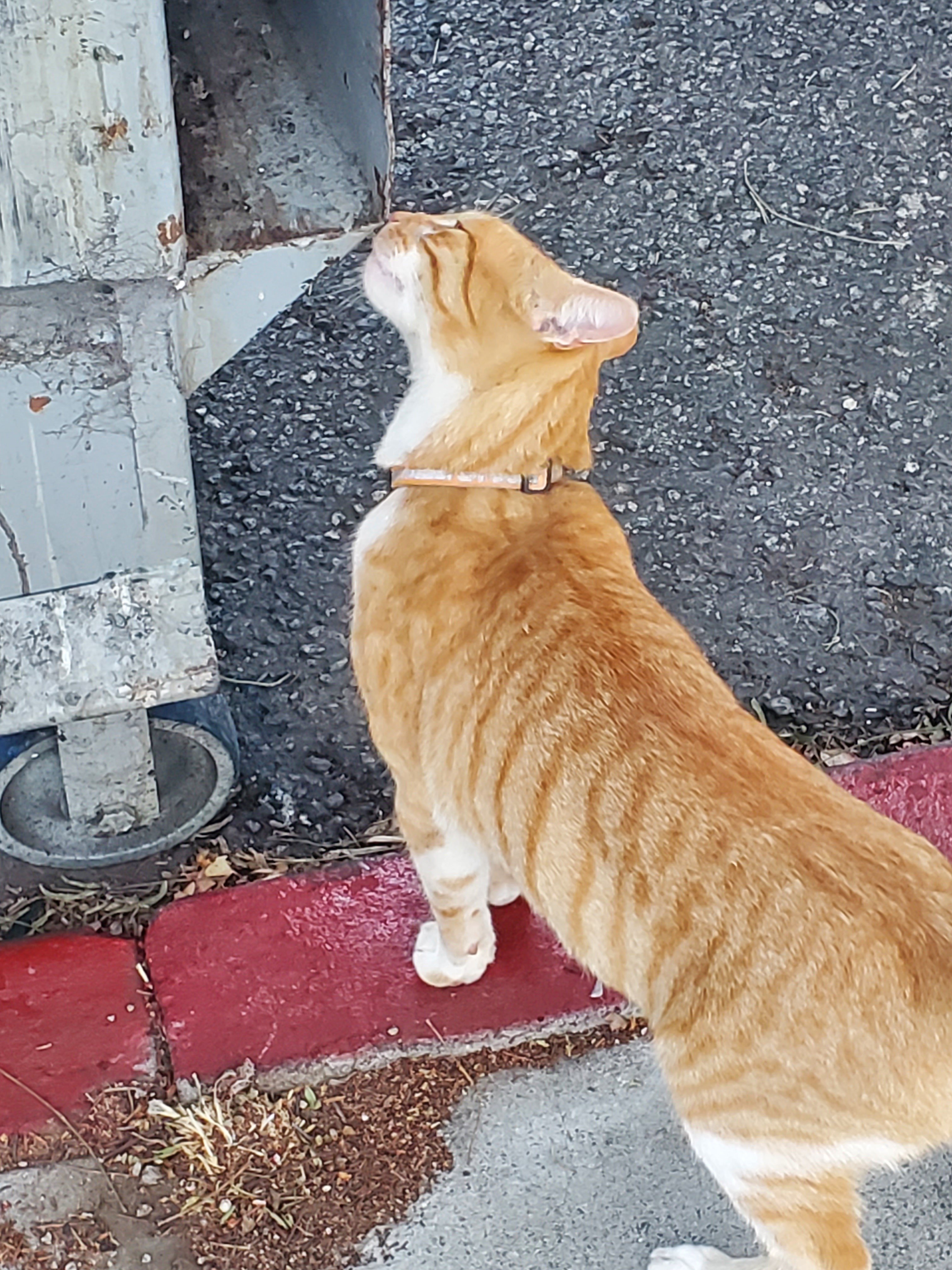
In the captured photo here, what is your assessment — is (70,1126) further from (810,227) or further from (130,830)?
(810,227)

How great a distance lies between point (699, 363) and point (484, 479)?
1.51m

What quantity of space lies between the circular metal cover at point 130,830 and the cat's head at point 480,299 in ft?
2.95

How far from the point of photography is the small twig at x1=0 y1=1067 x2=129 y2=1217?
2.08m

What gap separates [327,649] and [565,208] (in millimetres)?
1505

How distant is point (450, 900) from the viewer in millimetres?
2207

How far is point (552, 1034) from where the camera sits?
231 centimetres

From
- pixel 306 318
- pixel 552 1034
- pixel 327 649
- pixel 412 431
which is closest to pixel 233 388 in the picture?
pixel 306 318

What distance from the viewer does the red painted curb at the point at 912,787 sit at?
255 centimetres

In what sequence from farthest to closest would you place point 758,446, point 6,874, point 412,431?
1. point 758,446
2. point 6,874
3. point 412,431

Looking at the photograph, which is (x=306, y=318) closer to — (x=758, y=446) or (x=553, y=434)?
(x=758, y=446)

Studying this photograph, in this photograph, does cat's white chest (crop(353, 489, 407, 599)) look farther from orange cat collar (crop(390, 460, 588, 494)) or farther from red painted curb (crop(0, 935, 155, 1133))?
red painted curb (crop(0, 935, 155, 1133))

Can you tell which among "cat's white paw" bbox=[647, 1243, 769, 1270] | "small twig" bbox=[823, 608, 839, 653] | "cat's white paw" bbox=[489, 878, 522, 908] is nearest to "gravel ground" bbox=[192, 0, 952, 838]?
"small twig" bbox=[823, 608, 839, 653]

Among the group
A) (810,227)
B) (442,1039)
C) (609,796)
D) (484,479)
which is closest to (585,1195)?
(442,1039)

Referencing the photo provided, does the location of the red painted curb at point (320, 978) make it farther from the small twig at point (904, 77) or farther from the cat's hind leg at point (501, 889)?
the small twig at point (904, 77)
